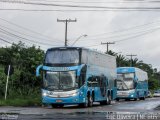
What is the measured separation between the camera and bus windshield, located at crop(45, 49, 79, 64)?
1233 inches

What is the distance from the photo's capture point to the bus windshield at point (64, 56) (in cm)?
3131

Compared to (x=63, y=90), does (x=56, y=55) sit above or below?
above

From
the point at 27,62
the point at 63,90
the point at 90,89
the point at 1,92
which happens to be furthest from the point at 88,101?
the point at 27,62

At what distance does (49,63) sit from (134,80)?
22313mm

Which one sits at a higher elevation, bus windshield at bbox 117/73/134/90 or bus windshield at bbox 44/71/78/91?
bus windshield at bbox 117/73/134/90

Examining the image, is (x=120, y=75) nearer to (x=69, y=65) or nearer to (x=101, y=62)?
(x=101, y=62)

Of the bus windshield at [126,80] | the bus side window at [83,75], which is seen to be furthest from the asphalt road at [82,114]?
the bus windshield at [126,80]

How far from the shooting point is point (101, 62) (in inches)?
1470

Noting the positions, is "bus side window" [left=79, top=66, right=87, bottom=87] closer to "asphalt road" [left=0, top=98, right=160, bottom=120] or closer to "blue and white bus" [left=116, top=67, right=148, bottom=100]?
"asphalt road" [left=0, top=98, right=160, bottom=120]

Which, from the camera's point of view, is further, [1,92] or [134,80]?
[134,80]

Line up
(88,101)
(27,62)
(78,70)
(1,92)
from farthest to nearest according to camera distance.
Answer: (27,62)
(1,92)
(88,101)
(78,70)

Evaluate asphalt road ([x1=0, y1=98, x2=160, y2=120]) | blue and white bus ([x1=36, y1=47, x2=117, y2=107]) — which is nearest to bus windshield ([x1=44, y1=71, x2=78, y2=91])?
blue and white bus ([x1=36, y1=47, x2=117, y2=107])

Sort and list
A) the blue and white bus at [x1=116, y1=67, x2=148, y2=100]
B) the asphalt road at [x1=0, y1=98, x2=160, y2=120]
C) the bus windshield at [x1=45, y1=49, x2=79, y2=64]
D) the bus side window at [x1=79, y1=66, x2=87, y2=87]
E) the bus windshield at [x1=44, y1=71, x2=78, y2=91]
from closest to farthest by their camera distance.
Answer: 1. the asphalt road at [x1=0, y1=98, x2=160, y2=120]
2. the bus windshield at [x1=44, y1=71, x2=78, y2=91]
3. the bus windshield at [x1=45, y1=49, x2=79, y2=64]
4. the bus side window at [x1=79, y1=66, x2=87, y2=87]
5. the blue and white bus at [x1=116, y1=67, x2=148, y2=100]

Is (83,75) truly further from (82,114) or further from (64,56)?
(82,114)
